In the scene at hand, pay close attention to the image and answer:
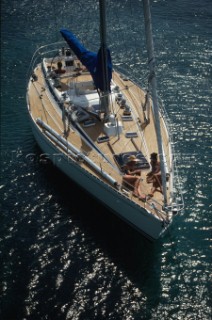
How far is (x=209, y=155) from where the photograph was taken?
38344 mm

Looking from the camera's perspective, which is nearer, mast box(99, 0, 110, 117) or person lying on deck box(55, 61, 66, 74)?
mast box(99, 0, 110, 117)

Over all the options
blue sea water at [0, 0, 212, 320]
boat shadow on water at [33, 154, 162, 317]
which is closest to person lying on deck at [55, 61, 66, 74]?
blue sea water at [0, 0, 212, 320]

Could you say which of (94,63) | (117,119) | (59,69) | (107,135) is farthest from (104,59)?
(59,69)

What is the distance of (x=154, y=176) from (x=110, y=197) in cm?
383

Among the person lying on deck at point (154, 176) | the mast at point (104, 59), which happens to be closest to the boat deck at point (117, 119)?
the person lying on deck at point (154, 176)

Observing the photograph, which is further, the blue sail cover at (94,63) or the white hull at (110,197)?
the blue sail cover at (94,63)

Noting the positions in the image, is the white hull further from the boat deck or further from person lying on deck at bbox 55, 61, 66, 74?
person lying on deck at bbox 55, 61, 66, 74

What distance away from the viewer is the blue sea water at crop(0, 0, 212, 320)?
2667cm

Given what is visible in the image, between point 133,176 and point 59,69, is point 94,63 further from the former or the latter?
point 133,176

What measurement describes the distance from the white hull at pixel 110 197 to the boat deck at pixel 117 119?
1.81ft

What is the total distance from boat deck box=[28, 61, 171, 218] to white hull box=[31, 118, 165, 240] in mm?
551

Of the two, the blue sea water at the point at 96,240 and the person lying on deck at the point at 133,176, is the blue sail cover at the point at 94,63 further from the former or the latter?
the blue sea water at the point at 96,240

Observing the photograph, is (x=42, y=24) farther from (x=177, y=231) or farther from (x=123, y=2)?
(x=177, y=231)

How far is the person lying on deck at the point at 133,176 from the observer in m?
29.5
